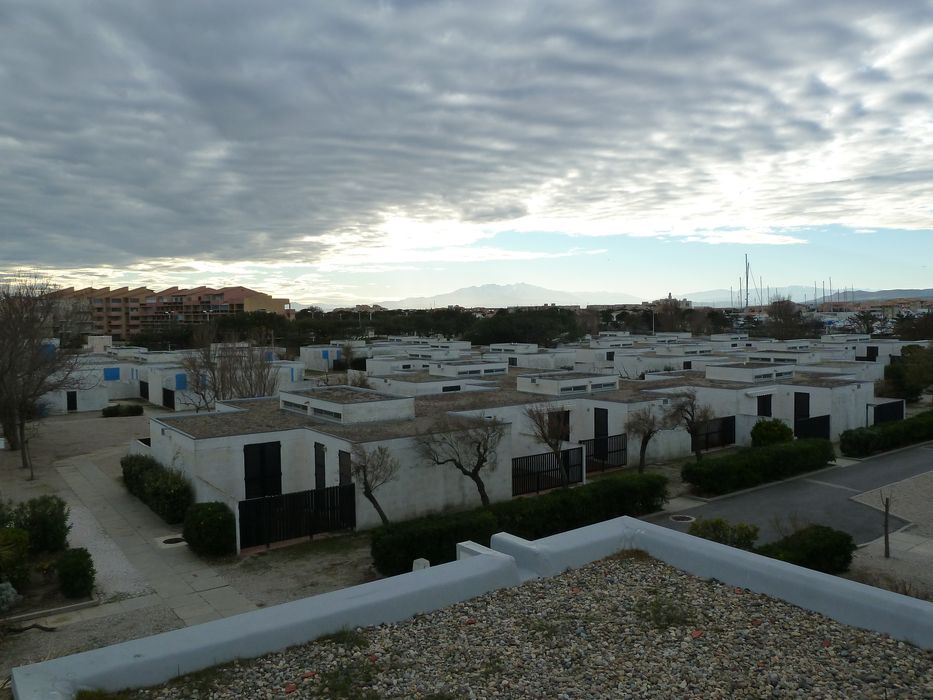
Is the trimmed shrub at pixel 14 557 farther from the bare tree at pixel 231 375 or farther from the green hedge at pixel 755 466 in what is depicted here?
the bare tree at pixel 231 375

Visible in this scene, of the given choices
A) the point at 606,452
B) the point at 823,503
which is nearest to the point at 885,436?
the point at 823,503

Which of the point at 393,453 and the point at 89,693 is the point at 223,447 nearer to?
the point at 393,453

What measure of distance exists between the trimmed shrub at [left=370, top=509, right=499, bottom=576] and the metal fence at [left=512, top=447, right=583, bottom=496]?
19.9ft

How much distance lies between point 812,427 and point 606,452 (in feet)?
35.7

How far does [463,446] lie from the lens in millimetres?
19641

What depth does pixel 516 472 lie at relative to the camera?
22.2 metres

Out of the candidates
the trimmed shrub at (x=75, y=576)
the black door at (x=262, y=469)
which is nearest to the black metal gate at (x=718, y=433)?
the black door at (x=262, y=469)

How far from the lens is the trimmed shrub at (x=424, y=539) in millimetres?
14727

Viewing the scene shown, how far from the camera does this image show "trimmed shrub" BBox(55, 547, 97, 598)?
45.6 feet

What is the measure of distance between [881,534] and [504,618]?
14.4m

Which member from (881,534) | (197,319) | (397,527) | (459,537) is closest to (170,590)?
(397,527)

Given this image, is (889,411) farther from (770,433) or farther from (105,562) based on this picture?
(105,562)

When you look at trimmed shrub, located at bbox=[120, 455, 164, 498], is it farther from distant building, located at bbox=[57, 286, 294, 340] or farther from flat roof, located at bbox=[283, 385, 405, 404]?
distant building, located at bbox=[57, 286, 294, 340]

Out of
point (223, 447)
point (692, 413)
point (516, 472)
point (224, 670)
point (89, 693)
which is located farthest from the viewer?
point (692, 413)
